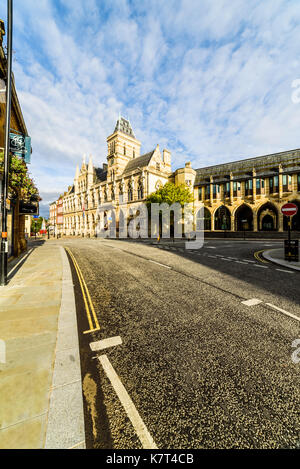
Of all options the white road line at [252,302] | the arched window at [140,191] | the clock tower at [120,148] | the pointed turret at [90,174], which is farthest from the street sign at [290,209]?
the pointed turret at [90,174]

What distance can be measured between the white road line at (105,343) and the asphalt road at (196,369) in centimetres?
10

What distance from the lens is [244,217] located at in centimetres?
3750

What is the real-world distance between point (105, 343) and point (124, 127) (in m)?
58.4

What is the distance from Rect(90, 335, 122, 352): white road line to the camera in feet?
10.6

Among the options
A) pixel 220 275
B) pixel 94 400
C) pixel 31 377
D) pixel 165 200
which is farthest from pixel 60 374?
pixel 165 200

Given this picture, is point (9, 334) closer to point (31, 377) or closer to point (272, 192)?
point (31, 377)

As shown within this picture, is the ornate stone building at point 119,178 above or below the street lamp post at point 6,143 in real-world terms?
above

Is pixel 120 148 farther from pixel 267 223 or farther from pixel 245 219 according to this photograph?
pixel 267 223

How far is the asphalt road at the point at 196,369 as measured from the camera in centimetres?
184

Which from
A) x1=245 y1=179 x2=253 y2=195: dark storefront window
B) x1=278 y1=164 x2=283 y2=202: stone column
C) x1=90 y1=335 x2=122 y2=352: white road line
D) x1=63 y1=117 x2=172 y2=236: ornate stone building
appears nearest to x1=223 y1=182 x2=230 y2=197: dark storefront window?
x1=245 y1=179 x2=253 y2=195: dark storefront window

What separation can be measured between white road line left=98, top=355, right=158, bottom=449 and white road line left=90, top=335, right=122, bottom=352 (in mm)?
313

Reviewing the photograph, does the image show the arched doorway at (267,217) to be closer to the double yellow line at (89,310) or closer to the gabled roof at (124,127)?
the double yellow line at (89,310)

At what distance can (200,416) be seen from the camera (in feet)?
6.56

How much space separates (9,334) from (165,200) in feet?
99.8
